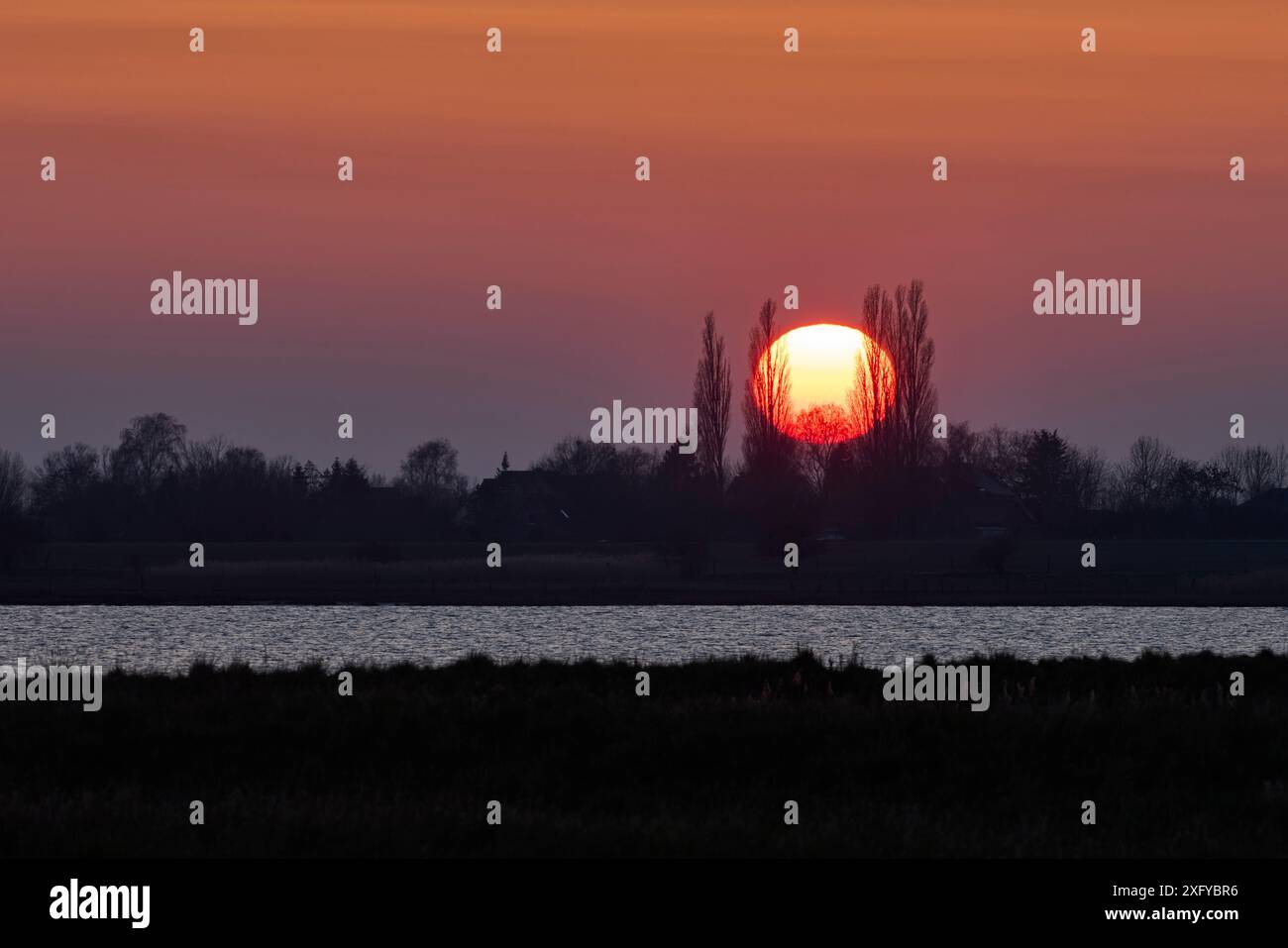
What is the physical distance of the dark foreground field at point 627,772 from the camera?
15867mm

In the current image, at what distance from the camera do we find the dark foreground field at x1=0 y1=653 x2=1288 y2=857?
15867 millimetres

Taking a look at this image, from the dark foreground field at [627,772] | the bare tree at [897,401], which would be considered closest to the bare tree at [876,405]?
the bare tree at [897,401]

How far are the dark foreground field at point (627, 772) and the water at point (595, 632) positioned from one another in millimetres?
16096

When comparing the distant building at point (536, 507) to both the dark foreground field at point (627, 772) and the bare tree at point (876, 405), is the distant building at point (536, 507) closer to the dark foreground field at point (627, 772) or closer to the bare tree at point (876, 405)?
the bare tree at point (876, 405)

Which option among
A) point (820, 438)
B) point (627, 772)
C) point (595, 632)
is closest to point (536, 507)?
point (820, 438)

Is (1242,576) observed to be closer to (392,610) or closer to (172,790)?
(392,610)

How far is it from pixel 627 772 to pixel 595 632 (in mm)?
43302

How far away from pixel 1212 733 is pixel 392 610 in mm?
65682

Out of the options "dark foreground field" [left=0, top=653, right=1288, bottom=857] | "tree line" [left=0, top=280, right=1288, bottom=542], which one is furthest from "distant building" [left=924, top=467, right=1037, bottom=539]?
"dark foreground field" [left=0, top=653, right=1288, bottom=857]

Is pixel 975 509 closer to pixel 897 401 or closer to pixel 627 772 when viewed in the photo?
pixel 897 401

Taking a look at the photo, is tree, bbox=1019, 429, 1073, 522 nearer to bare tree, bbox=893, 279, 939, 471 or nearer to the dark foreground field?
bare tree, bbox=893, 279, 939, 471

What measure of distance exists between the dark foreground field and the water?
16096 mm
